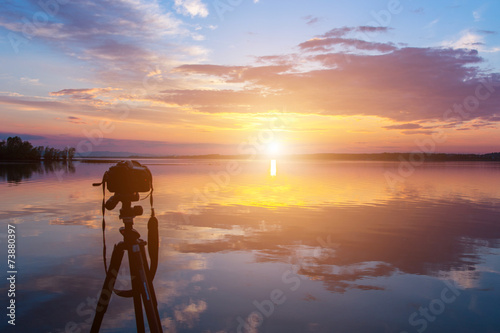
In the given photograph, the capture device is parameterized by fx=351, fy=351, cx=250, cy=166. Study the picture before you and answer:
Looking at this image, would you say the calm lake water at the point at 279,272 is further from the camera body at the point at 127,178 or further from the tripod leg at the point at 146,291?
the camera body at the point at 127,178

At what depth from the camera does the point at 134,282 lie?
129 inches

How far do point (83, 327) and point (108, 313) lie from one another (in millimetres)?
454

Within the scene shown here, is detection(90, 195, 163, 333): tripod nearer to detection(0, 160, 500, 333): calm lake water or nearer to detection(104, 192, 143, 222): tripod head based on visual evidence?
detection(104, 192, 143, 222): tripod head

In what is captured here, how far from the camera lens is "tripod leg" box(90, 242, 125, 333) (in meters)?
3.24

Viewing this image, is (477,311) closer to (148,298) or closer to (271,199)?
(148,298)

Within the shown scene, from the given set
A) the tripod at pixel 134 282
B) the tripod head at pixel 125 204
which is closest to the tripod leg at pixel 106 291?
the tripod at pixel 134 282

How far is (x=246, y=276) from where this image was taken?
245 inches

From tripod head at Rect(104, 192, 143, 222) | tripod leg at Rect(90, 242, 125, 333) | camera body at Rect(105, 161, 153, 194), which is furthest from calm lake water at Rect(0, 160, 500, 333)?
camera body at Rect(105, 161, 153, 194)

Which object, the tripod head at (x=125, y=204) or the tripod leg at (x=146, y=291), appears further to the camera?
the tripod head at (x=125, y=204)

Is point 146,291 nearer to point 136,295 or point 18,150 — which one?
point 136,295

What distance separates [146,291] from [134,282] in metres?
0.16

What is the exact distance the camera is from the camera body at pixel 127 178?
11.3 feet

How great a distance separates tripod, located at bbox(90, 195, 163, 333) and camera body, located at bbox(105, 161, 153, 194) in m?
0.10

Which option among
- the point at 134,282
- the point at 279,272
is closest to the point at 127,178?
the point at 134,282
